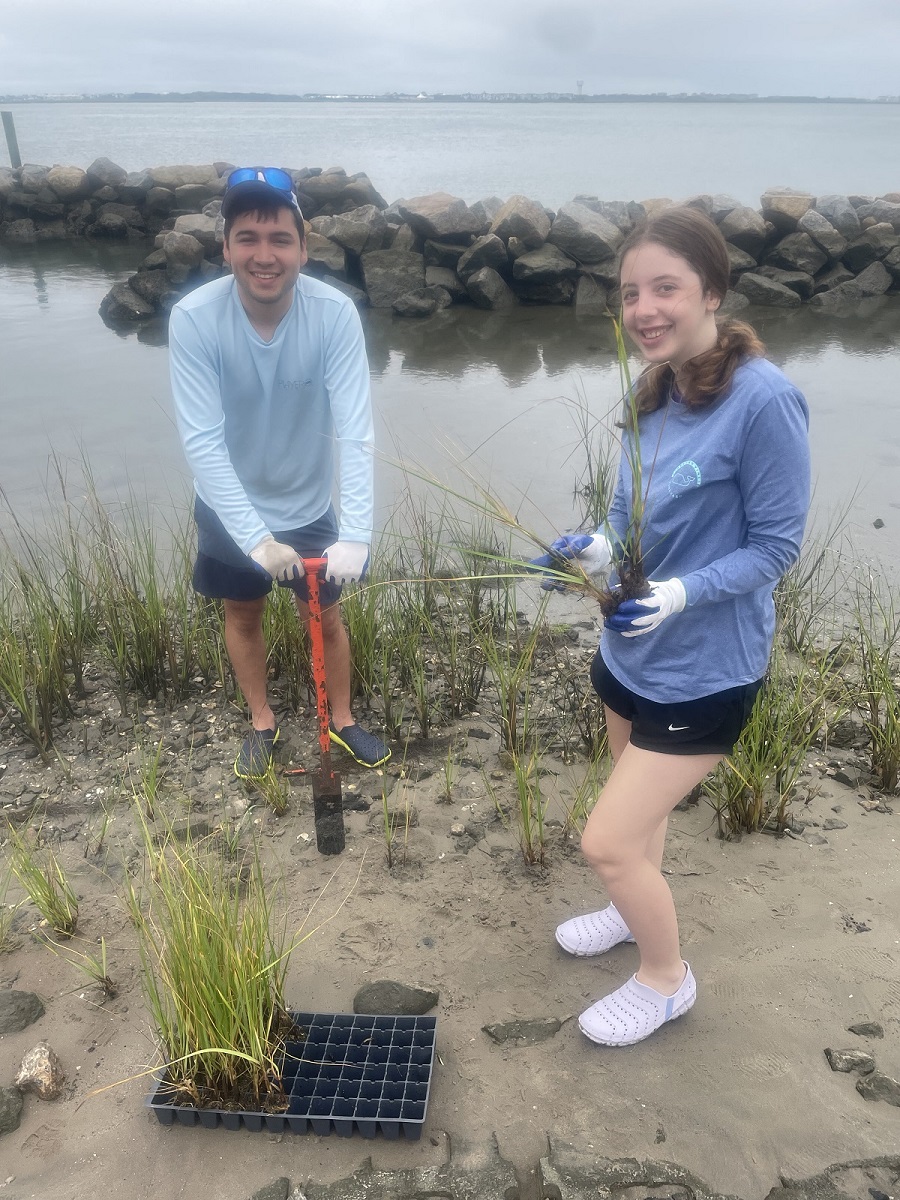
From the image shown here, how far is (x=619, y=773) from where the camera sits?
189cm

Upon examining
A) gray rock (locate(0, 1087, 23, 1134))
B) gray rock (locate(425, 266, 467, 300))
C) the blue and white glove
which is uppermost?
the blue and white glove

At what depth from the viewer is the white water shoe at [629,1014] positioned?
2078 millimetres

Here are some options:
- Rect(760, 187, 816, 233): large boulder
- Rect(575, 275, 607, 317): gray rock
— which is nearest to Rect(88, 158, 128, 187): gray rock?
Rect(575, 275, 607, 317): gray rock

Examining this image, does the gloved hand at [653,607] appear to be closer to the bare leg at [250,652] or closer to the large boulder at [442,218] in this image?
the bare leg at [250,652]

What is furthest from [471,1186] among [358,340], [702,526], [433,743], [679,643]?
[358,340]

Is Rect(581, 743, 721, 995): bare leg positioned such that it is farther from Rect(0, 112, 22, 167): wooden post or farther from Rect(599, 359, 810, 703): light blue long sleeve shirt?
Rect(0, 112, 22, 167): wooden post

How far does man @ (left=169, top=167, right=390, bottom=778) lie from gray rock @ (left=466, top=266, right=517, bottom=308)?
9.33 metres

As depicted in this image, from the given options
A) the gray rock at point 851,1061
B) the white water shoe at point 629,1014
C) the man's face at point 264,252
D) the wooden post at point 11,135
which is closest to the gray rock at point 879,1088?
the gray rock at point 851,1061

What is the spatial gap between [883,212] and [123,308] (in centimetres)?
1116

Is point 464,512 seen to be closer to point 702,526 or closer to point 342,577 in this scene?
point 342,577

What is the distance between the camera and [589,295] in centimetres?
1193

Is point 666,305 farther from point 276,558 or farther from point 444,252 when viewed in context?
point 444,252

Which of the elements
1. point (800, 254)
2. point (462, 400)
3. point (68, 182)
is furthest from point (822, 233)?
point (68, 182)

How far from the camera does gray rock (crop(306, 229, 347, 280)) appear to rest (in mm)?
11984
